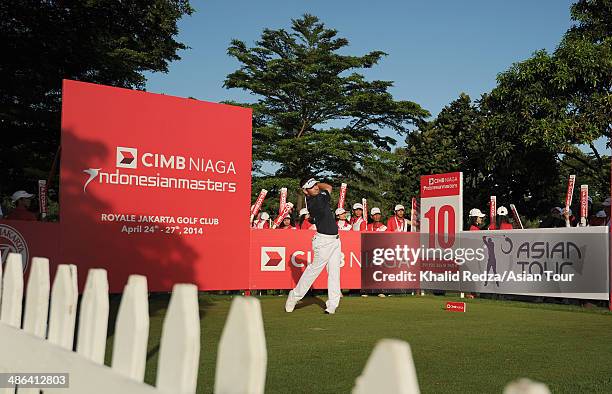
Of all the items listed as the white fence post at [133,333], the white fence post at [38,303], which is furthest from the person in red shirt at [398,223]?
the white fence post at [133,333]

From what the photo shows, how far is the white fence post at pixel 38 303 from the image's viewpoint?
2.87m

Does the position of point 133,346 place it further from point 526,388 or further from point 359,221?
point 359,221

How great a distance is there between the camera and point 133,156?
29.1 ft

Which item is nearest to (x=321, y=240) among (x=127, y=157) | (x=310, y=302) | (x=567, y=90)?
(x=310, y=302)

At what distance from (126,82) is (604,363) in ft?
74.0

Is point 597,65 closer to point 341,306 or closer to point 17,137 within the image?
point 341,306

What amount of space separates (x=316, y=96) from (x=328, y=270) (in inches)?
1357

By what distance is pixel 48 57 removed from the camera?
20797 millimetres

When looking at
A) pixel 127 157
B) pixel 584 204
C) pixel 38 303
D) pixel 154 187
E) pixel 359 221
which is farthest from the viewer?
pixel 359 221

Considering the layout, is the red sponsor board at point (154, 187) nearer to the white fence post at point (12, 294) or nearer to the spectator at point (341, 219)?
the white fence post at point (12, 294)

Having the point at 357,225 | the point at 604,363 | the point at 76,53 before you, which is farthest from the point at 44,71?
the point at 604,363

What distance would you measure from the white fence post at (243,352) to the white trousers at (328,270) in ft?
28.1

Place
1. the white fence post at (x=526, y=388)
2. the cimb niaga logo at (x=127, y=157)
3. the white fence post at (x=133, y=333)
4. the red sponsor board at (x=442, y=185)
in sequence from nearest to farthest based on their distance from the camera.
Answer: the white fence post at (x=526, y=388) < the white fence post at (x=133, y=333) < the cimb niaga logo at (x=127, y=157) < the red sponsor board at (x=442, y=185)

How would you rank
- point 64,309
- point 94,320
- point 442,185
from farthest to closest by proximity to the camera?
point 442,185 < point 64,309 < point 94,320
